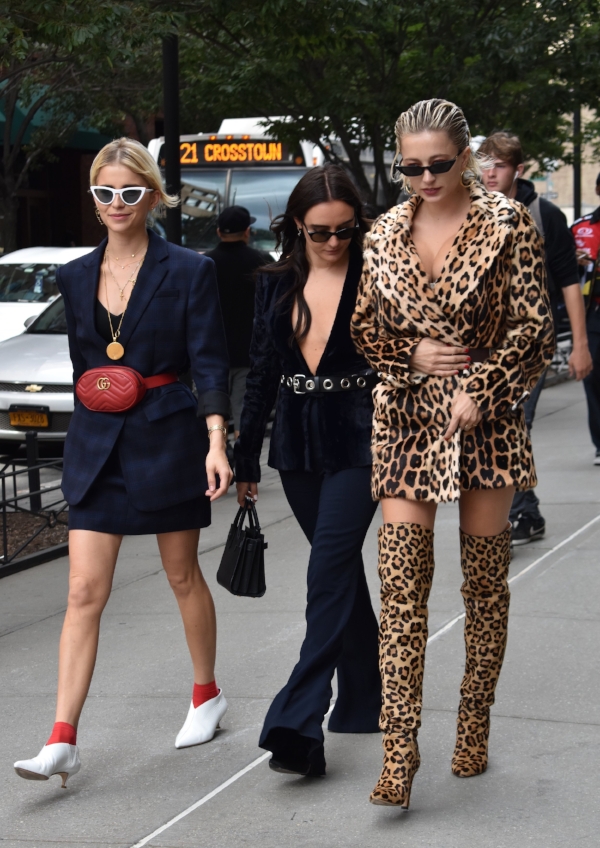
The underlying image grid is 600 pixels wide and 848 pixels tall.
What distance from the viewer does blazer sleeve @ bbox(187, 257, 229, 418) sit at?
4250 mm

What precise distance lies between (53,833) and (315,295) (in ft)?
5.87

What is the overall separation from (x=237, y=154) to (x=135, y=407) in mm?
11700

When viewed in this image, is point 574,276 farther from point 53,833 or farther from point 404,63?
point 404,63

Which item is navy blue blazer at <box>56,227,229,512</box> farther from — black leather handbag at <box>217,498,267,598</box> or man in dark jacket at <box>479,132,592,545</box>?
man in dark jacket at <box>479,132,592,545</box>

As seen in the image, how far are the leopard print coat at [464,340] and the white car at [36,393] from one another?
284 inches

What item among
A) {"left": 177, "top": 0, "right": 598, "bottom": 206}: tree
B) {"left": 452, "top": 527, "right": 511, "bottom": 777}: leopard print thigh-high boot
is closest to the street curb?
{"left": 452, "top": 527, "right": 511, "bottom": 777}: leopard print thigh-high boot

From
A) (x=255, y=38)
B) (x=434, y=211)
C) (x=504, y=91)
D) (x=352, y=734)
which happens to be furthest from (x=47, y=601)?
(x=504, y=91)

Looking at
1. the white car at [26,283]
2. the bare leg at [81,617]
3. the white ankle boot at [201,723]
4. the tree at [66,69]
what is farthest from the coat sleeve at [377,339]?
the white car at [26,283]

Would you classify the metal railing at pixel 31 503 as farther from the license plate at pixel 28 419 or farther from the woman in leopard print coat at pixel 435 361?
the woman in leopard print coat at pixel 435 361

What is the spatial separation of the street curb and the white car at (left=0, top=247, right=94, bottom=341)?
621cm

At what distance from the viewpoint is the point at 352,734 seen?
4551mm

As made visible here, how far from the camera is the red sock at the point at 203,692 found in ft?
14.9

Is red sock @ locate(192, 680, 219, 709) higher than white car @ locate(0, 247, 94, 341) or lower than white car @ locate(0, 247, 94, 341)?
lower

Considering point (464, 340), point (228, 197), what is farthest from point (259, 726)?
point (228, 197)
